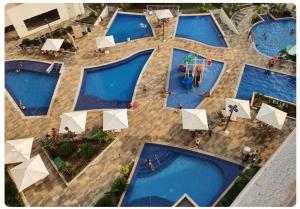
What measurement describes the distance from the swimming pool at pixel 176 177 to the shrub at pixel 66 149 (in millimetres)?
5831

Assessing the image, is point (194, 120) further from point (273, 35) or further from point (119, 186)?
point (273, 35)

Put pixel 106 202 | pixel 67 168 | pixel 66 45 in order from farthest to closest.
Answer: pixel 66 45 → pixel 67 168 → pixel 106 202

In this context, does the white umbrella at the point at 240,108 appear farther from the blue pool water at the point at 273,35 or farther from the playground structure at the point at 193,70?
the blue pool water at the point at 273,35

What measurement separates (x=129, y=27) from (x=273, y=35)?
18.5 metres

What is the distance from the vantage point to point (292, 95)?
32469 millimetres

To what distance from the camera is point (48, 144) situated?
90.4ft

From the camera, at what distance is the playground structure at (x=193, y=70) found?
3260 cm

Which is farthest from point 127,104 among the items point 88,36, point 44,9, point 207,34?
point 44,9

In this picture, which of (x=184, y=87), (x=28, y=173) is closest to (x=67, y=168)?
(x=28, y=173)

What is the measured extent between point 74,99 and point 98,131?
5337mm

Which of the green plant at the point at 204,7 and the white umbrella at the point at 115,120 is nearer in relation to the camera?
the white umbrella at the point at 115,120

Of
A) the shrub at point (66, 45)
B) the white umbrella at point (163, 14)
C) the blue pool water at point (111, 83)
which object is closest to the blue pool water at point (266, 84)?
the blue pool water at point (111, 83)

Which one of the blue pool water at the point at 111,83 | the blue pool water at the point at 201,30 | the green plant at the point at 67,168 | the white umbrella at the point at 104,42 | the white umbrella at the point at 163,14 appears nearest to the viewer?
the green plant at the point at 67,168

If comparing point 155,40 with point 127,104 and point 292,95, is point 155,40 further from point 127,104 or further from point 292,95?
point 292,95
